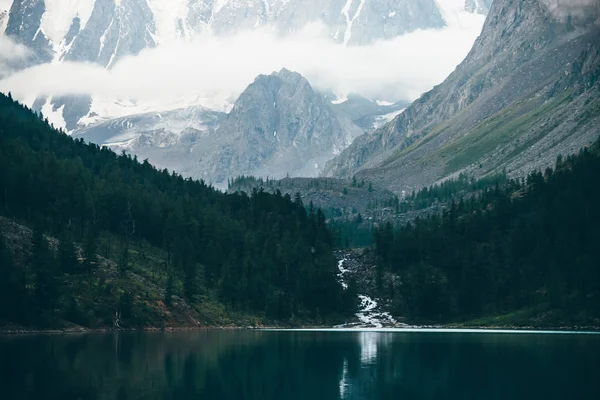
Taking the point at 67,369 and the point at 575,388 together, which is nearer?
the point at 575,388

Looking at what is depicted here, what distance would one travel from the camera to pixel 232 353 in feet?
436

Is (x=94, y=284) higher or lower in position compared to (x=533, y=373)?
higher

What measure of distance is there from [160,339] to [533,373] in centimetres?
7299

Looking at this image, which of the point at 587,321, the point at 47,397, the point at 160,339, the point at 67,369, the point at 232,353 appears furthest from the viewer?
the point at 587,321

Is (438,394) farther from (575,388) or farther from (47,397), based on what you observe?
(47,397)

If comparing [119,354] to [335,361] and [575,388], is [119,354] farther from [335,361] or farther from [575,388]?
[575,388]

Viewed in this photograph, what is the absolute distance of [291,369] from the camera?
11406 centimetres

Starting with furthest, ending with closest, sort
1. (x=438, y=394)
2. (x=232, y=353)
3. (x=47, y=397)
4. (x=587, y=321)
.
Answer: (x=587, y=321)
(x=232, y=353)
(x=438, y=394)
(x=47, y=397)

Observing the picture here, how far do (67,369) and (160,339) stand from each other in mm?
54210

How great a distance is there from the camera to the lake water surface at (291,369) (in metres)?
93.5

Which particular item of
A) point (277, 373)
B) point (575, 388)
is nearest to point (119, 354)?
point (277, 373)

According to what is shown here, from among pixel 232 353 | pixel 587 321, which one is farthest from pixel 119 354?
pixel 587 321

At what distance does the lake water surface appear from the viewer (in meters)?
93.5

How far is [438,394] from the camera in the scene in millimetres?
94500
